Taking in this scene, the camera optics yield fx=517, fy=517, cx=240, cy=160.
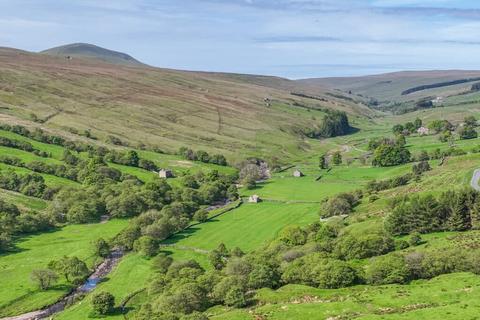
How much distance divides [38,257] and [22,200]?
44.3m

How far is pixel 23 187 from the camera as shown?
521 ft

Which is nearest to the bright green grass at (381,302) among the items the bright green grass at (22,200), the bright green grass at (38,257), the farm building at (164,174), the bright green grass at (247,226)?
the bright green grass at (38,257)

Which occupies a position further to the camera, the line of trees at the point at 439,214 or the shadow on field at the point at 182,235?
the shadow on field at the point at 182,235

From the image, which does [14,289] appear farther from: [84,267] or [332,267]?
[332,267]

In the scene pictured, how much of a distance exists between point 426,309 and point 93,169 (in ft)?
460

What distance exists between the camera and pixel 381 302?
64.0 meters

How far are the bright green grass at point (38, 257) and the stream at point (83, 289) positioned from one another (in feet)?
4.49

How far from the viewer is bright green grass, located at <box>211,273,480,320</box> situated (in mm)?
58625

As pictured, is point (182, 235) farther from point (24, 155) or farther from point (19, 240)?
point (24, 155)

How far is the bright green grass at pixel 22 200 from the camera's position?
146750mm

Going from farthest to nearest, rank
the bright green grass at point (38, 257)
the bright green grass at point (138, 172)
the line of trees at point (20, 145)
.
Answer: the line of trees at point (20, 145) → the bright green grass at point (138, 172) → the bright green grass at point (38, 257)

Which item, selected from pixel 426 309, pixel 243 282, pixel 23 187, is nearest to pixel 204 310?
pixel 243 282

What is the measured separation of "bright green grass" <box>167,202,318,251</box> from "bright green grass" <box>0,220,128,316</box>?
21153 millimetres

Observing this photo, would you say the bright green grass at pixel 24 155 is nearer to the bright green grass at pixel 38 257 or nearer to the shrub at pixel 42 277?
the bright green grass at pixel 38 257
